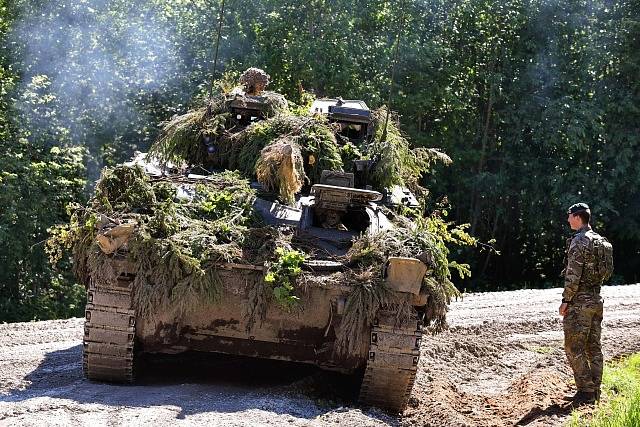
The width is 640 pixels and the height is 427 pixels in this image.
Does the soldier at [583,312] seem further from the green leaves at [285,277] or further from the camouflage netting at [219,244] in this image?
the green leaves at [285,277]

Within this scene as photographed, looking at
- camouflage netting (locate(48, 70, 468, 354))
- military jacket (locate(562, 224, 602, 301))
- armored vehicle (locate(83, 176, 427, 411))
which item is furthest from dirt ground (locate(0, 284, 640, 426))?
military jacket (locate(562, 224, 602, 301))

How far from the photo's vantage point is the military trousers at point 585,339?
9.27 metres

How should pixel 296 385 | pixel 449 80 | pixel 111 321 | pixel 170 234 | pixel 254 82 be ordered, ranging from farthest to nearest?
pixel 449 80, pixel 254 82, pixel 296 385, pixel 170 234, pixel 111 321

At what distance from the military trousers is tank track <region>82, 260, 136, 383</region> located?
354cm

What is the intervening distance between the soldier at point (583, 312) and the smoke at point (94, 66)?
430 inches

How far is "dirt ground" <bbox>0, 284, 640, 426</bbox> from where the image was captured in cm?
796

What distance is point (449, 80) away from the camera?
70.5 ft

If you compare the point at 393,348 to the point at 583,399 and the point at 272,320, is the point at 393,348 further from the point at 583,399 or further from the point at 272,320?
the point at 583,399

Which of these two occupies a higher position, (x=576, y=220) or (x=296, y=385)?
(x=576, y=220)

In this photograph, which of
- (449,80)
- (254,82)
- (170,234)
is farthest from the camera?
(449,80)

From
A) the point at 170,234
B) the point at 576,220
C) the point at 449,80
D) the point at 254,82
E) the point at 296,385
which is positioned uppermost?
the point at 449,80

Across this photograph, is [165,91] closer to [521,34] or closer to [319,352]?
[521,34]

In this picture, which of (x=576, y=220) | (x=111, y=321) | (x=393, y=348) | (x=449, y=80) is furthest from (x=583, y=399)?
(x=449, y=80)

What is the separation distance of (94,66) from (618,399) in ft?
43.8
